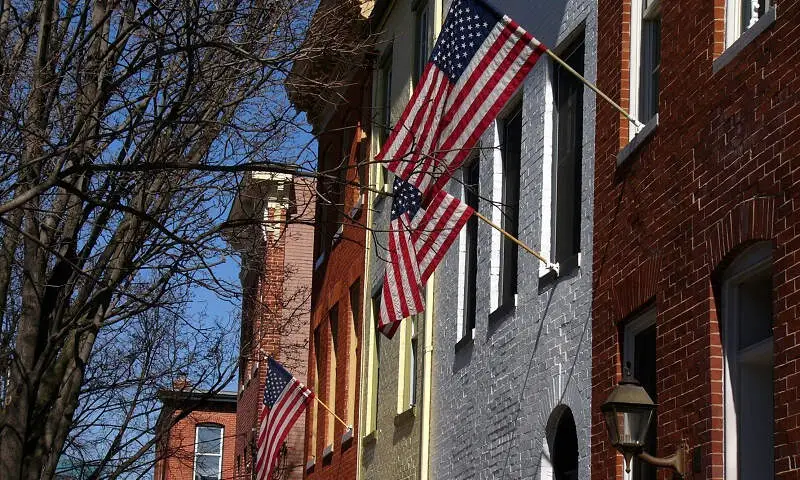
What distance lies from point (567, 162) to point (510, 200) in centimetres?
194

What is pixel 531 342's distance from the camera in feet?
44.9

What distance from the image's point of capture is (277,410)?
2298 centimetres

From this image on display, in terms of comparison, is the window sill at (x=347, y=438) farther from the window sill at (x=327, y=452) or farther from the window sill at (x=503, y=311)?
the window sill at (x=503, y=311)

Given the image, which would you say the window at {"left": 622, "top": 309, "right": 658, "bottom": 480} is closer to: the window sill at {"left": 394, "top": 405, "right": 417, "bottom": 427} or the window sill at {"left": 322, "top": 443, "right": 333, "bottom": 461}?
the window sill at {"left": 394, "top": 405, "right": 417, "bottom": 427}

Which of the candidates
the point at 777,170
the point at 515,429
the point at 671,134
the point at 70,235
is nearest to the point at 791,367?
the point at 777,170

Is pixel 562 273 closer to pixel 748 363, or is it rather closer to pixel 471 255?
pixel 748 363

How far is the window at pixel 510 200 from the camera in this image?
1489cm

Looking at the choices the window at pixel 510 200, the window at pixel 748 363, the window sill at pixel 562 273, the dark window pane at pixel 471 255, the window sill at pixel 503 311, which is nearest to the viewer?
the window at pixel 748 363

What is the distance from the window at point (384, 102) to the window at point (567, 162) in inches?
328

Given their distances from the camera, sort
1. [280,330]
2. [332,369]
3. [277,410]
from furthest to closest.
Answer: [332,369], [277,410], [280,330]

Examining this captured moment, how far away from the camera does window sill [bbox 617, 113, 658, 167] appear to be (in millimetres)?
10922

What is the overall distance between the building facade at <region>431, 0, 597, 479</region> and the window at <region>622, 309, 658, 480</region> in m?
0.76

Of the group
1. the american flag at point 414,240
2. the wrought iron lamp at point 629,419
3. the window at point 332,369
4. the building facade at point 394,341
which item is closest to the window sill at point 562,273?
the american flag at point 414,240

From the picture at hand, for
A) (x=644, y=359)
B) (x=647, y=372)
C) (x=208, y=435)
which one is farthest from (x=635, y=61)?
(x=208, y=435)
